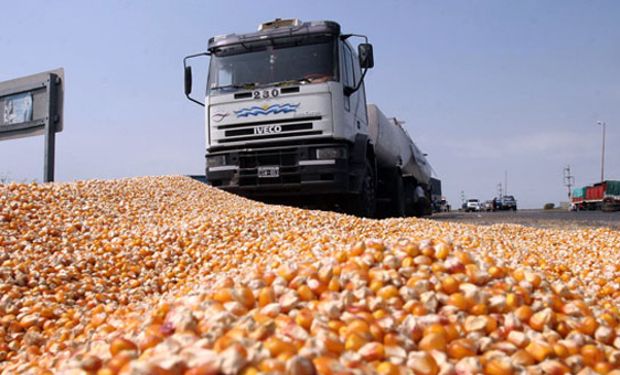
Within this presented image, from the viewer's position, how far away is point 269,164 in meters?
8.36

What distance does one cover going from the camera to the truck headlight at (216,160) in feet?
28.3

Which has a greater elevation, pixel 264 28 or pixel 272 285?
pixel 264 28

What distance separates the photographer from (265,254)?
3.60 m

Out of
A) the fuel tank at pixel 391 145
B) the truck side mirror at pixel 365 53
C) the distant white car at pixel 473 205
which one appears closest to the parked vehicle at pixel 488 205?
the distant white car at pixel 473 205

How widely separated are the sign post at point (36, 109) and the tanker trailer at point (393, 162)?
22.9 ft

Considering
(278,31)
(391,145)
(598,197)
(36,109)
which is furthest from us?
(598,197)

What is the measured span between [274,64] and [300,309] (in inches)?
267

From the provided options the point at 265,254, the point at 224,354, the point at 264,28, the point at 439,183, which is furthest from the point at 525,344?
the point at 439,183

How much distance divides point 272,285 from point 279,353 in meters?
0.71

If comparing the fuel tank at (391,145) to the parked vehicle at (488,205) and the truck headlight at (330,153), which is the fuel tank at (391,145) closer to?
the truck headlight at (330,153)

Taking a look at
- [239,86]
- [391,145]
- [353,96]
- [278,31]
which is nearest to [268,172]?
[239,86]

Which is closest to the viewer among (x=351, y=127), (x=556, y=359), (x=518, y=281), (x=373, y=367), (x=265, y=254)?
(x=373, y=367)

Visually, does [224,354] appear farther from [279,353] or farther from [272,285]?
[272,285]

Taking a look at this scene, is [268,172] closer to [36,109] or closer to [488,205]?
[36,109]
